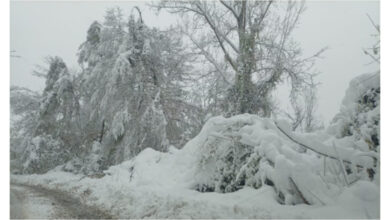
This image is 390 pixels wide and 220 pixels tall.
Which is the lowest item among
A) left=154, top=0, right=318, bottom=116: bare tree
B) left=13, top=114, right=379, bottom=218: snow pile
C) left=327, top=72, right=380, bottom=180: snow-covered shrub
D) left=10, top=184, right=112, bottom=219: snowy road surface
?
left=10, top=184, right=112, bottom=219: snowy road surface

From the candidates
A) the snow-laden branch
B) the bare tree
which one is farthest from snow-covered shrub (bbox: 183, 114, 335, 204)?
the bare tree

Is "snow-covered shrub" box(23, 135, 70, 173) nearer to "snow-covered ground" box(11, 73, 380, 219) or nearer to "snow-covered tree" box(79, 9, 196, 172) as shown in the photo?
"snow-covered tree" box(79, 9, 196, 172)

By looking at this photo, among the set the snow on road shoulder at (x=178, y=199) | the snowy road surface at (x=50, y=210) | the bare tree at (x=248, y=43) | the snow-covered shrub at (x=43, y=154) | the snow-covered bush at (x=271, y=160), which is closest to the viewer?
the snow on road shoulder at (x=178, y=199)

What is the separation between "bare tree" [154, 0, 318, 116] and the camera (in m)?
7.51

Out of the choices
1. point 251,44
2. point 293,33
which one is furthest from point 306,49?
point 251,44

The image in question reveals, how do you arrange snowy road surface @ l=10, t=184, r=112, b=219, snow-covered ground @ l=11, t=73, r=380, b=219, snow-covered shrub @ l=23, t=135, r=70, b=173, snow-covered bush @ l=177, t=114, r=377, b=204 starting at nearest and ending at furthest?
snow-covered ground @ l=11, t=73, r=380, b=219
snow-covered bush @ l=177, t=114, r=377, b=204
snowy road surface @ l=10, t=184, r=112, b=219
snow-covered shrub @ l=23, t=135, r=70, b=173

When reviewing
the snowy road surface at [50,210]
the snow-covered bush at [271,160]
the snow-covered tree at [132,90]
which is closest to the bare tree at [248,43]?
the snow-covered tree at [132,90]

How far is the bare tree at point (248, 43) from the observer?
7.51 m

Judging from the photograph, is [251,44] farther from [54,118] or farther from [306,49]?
[54,118]

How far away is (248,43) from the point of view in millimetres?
7840

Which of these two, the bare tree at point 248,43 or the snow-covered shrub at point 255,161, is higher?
the bare tree at point 248,43

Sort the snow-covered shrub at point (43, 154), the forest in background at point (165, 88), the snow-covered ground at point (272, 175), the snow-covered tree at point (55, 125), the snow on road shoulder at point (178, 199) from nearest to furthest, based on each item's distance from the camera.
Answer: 1. the snow on road shoulder at point (178, 199)
2. the snow-covered ground at point (272, 175)
3. the forest in background at point (165, 88)
4. the snow-covered shrub at point (43, 154)
5. the snow-covered tree at point (55, 125)

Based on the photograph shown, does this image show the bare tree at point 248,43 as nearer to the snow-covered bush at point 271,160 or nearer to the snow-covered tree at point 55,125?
the snow-covered bush at point 271,160

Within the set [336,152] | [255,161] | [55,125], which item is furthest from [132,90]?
[336,152]
